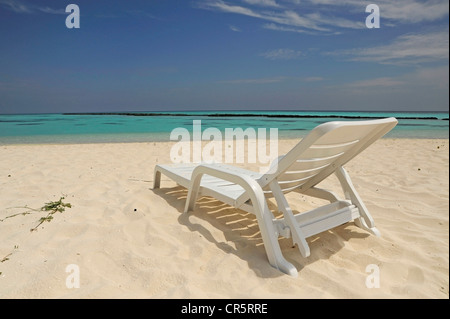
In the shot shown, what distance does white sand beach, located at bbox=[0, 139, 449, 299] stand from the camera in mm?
2059

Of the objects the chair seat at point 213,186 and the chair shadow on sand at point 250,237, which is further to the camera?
the chair seat at point 213,186

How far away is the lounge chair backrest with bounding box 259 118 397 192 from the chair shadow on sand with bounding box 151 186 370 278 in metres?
0.52

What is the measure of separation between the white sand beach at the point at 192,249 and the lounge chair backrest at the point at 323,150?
63cm

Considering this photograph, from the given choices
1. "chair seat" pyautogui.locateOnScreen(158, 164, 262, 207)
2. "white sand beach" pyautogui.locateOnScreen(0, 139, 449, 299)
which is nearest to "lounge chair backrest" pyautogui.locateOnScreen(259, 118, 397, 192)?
"chair seat" pyautogui.locateOnScreen(158, 164, 262, 207)

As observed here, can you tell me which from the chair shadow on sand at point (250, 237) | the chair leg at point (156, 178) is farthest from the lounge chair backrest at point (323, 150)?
the chair leg at point (156, 178)

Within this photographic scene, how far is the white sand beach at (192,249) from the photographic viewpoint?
2.06 metres

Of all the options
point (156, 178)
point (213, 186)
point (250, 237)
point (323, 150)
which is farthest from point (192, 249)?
point (156, 178)

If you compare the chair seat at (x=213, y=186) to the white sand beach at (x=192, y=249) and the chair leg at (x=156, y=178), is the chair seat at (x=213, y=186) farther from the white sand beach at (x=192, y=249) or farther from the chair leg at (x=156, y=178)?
the white sand beach at (x=192, y=249)

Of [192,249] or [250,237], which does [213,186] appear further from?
[192,249]

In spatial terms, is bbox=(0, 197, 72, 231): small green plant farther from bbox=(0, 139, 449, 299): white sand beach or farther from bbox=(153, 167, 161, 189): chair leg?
bbox=(153, 167, 161, 189): chair leg

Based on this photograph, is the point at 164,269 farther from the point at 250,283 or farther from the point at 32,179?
the point at 32,179

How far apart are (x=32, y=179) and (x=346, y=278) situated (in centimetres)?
448

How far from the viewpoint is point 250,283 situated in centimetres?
212

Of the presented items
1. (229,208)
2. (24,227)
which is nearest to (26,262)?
(24,227)
